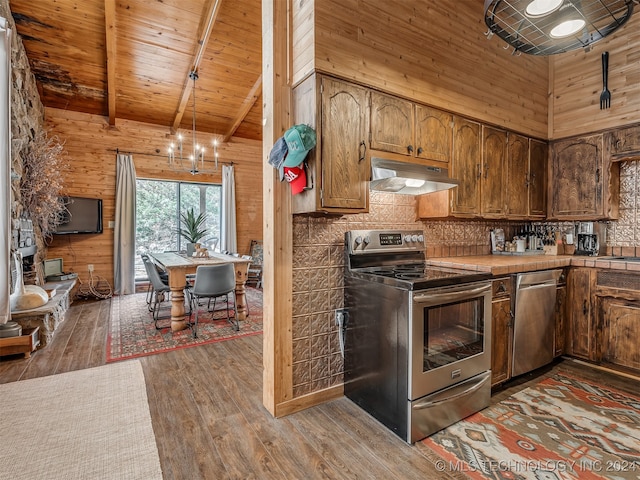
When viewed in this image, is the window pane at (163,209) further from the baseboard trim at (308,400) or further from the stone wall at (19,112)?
the baseboard trim at (308,400)

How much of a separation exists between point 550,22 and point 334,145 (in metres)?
1.45

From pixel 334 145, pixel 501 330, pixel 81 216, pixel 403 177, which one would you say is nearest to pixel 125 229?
pixel 81 216

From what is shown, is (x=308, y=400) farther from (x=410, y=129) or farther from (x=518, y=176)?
(x=518, y=176)

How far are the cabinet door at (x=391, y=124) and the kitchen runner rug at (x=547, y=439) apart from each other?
6.23ft

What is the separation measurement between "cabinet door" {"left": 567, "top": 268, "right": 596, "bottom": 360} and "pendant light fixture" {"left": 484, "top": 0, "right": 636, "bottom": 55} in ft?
6.20

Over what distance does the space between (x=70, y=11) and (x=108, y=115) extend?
2195 millimetres

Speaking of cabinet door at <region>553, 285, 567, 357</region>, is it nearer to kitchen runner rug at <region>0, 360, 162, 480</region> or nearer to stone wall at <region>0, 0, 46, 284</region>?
kitchen runner rug at <region>0, 360, 162, 480</region>

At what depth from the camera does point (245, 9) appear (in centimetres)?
410

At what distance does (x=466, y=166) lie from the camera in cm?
284

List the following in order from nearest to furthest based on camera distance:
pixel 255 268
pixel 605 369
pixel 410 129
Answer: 1. pixel 410 129
2. pixel 605 369
3. pixel 255 268

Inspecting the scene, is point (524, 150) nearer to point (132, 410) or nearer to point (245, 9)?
point (245, 9)

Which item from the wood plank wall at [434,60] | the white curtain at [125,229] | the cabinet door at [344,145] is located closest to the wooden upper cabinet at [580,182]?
the wood plank wall at [434,60]

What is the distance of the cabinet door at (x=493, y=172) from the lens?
9.78ft

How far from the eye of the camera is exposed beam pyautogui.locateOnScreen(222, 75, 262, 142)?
17.9ft
